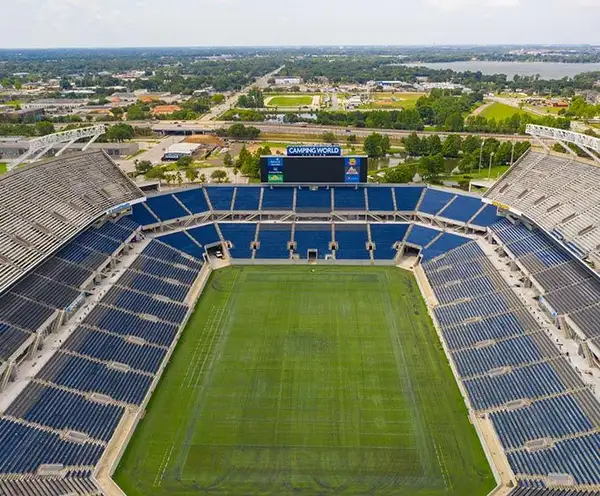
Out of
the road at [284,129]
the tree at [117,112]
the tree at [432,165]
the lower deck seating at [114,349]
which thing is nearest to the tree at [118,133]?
the road at [284,129]

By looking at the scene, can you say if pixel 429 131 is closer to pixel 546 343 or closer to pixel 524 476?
pixel 546 343

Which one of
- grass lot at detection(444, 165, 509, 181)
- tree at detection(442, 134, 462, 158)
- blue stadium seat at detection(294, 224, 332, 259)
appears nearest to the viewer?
blue stadium seat at detection(294, 224, 332, 259)

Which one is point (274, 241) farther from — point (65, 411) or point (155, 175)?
point (155, 175)

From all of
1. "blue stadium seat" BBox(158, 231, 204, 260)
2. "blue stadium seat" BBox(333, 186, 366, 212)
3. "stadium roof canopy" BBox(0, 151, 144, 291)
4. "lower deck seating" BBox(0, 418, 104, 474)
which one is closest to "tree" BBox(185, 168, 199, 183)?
"stadium roof canopy" BBox(0, 151, 144, 291)

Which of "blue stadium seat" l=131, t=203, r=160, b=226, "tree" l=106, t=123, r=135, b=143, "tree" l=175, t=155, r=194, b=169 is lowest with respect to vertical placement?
"tree" l=106, t=123, r=135, b=143

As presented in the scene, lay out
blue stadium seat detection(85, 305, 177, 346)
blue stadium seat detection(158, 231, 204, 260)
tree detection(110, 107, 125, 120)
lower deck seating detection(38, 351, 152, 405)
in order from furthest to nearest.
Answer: tree detection(110, 107, 125, 120) → blue stadium seat detection(158, 231, 204, 260) → blue stadium seat detection(85, 305, 177, 346) → lower deck seating detection(38, 351, 152, 405)

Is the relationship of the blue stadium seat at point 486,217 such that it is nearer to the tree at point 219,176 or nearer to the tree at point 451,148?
the tree at point 219,176

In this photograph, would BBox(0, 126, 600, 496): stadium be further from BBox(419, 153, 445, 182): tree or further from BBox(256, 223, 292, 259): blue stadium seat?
BBox(419, 153, 445, 182): tree
